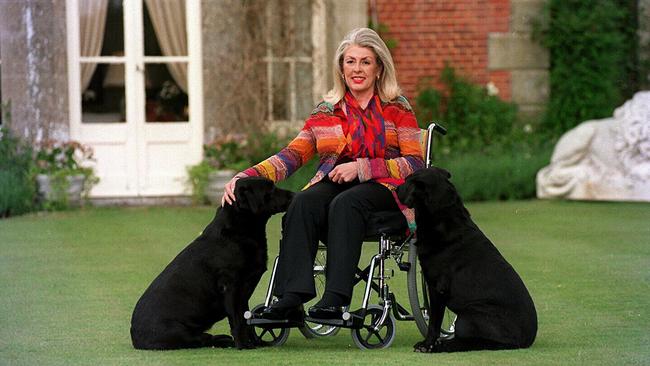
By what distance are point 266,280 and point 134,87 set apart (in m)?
4.50

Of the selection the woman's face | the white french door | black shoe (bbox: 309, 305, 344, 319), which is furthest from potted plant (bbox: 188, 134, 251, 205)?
black shoe (bbox: 309, 305, 344, 319)

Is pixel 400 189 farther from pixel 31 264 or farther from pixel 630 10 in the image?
pixel 630 10

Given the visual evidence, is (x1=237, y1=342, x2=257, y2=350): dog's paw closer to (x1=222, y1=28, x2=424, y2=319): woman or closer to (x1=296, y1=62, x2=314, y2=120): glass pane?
(x1=222, y1=28, x2=424, y2=319): woman

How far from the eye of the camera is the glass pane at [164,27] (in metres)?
11.5

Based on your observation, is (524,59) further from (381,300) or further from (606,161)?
(381,300)

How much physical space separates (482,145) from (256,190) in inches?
295

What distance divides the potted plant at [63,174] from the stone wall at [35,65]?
8.9 inches

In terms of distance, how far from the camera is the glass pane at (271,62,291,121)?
12.2m

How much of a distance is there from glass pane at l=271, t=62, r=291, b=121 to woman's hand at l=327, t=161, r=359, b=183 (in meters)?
6.95

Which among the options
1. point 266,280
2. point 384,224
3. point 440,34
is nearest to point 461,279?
point 384,224

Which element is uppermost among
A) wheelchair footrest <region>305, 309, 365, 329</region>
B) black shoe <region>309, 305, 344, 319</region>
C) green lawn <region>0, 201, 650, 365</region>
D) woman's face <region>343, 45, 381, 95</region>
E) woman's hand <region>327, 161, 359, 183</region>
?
woman's face <region>343, 45, 381, 95</region>

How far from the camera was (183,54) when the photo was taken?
11727mm

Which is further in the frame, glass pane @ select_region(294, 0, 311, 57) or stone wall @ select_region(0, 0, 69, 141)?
glass pane @ select_region(294, 0, 311, 57)

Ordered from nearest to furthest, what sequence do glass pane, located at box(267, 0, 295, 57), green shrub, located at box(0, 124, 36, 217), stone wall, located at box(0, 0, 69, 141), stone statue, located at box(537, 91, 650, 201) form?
green shrub, located at box(0, 124, 36, 217) < stone statue, located at box(537, 91, 650, 201) < stone wall, located at box(0, 0, 69, 141) < glass pane, located at box(267, 0, 295, 57)
